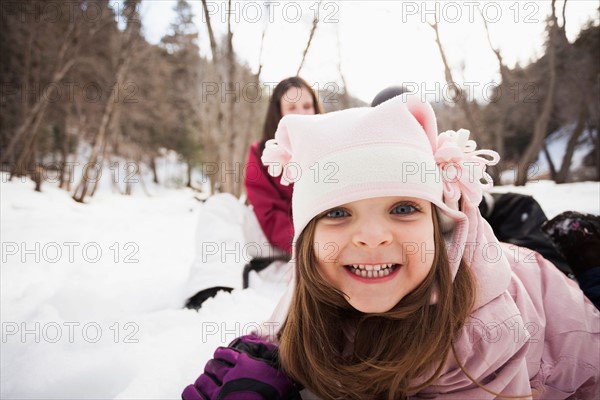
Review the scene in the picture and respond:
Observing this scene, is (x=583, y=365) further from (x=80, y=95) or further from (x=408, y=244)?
(x=80, y=95)

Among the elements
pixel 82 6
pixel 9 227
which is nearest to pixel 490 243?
pixel 9 227

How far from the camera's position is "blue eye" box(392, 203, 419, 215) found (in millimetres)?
871

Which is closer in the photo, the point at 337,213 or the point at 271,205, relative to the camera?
the point at 337,213

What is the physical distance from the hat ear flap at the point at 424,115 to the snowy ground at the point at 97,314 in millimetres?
1159

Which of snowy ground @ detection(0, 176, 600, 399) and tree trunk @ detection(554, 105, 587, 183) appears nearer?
snowy ground @ detection(0, 176, 600, 399)

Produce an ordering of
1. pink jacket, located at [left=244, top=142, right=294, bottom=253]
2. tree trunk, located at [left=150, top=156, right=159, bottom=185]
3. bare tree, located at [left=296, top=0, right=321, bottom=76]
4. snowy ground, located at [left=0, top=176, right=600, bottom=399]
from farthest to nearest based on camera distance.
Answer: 1. tree trunk, located at [left=150, top=156, right=159, bottom=185]
2. bare tree, located at [left=296, top=0, right=321, bottom=76]
3. pink jacket, located at [left=244, top=142, right=294, bottom=253]
4. snowy ground, located at [left=0, top=176, right=600, bottom=399]

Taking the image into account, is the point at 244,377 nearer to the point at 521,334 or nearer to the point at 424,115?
the point at 521,334

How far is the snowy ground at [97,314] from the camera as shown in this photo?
3.88 ft

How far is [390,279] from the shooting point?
857mm

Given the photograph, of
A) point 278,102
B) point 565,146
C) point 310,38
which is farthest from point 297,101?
point 565,146

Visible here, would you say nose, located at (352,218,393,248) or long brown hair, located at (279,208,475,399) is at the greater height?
nose, located at (352,218,393,248)

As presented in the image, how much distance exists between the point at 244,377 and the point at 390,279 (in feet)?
1.53

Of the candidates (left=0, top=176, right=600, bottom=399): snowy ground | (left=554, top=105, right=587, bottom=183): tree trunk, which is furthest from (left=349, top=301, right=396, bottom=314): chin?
(left=554, top=105, right=587, bottom=183): tree trunk

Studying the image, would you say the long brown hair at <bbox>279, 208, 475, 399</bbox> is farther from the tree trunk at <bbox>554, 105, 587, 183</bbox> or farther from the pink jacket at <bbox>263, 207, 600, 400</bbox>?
the tree trunk at <bbox>554, 105, 587, 183</bbox>
